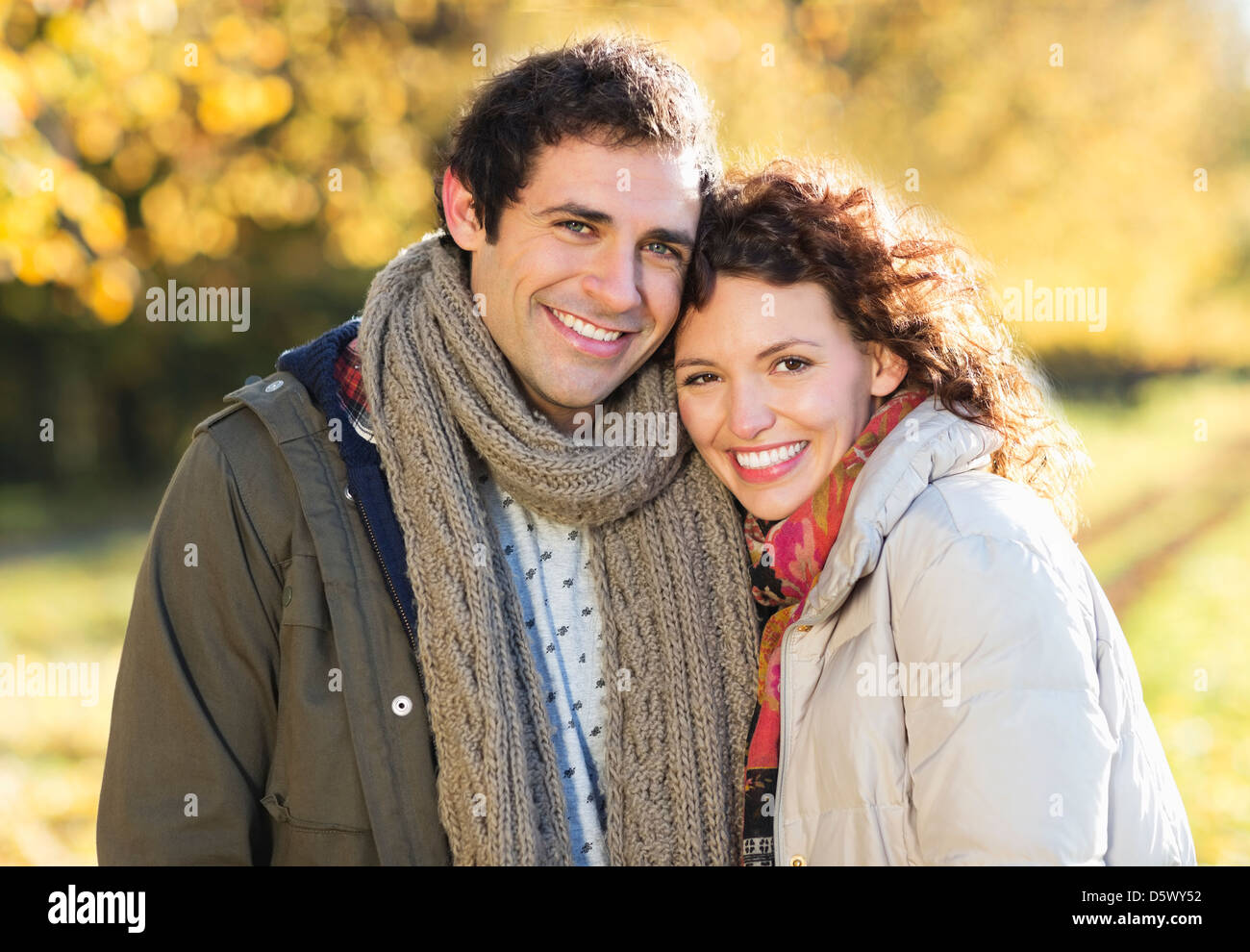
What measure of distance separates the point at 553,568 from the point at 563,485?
21 cm

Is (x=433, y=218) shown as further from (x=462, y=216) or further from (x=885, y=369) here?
(x=885, y=369)

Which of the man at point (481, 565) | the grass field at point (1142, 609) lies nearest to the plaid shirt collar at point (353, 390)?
the man at point (481, 565)

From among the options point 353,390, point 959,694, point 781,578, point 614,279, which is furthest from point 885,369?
point 353,390

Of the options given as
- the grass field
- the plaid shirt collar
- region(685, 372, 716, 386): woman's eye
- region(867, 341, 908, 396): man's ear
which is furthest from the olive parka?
the grass field

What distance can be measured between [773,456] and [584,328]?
49 cm

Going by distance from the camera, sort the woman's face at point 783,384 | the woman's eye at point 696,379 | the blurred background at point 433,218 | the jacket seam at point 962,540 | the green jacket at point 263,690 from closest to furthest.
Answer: the jacket seam at point 962,540
the green jacket at point 263,690
the woman's face at point 783,384
the woman's eye at point 696,379
the blurred background at point 433,218

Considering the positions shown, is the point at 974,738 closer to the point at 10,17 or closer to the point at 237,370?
the point at 10,17

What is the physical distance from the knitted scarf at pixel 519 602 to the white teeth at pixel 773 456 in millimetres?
198

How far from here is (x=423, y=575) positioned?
2195 millimetres

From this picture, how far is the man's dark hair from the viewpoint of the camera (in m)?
2.40

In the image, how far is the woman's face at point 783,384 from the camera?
7.73 feet

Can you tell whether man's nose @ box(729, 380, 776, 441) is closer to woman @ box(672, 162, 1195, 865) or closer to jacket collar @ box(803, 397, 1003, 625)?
woman @ box(672, 162, 1195, 865)

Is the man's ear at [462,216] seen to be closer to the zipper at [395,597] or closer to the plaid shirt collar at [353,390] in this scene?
the plaid shirt collar at [353,390]

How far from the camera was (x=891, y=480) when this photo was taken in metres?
2.14
